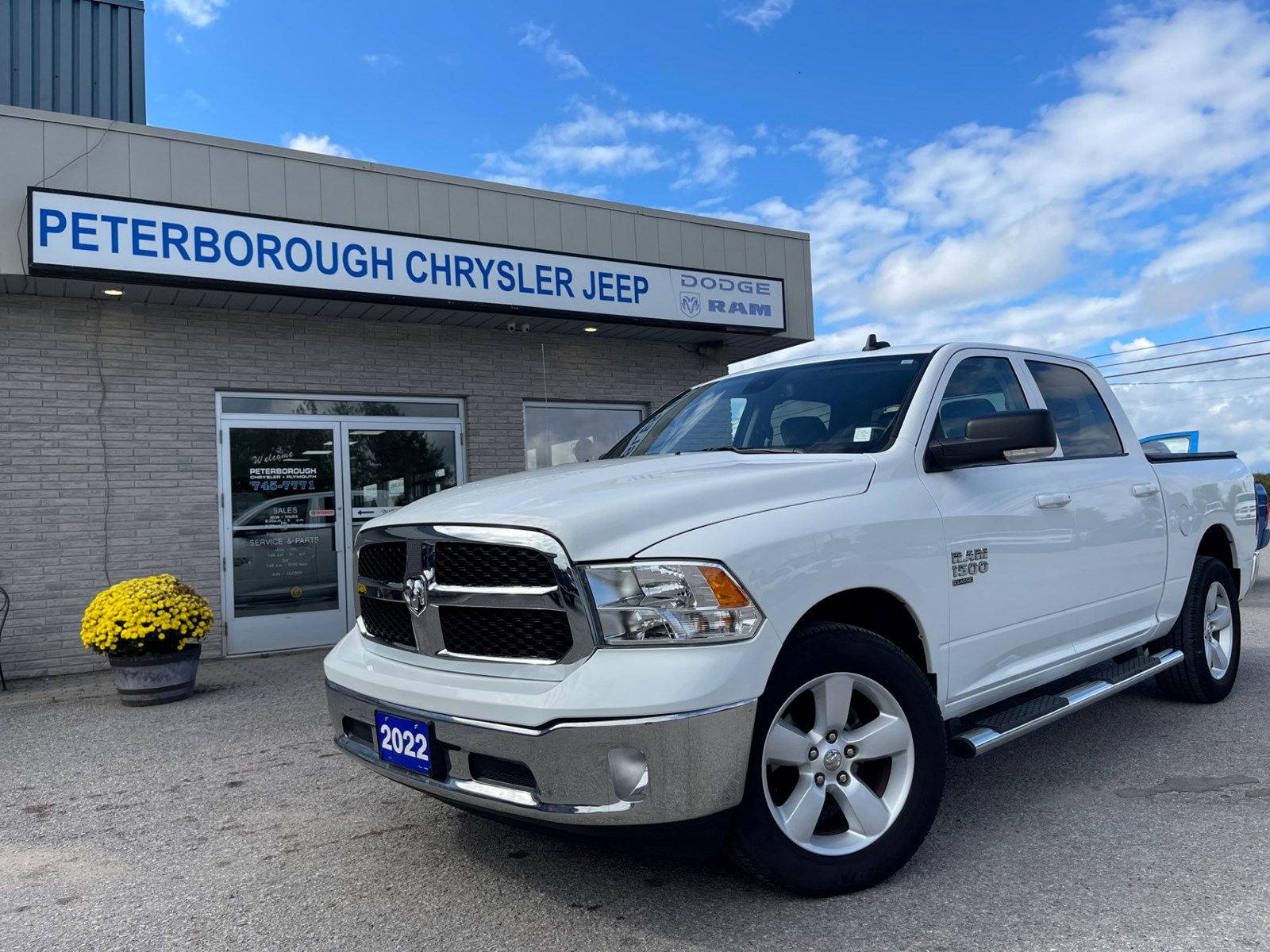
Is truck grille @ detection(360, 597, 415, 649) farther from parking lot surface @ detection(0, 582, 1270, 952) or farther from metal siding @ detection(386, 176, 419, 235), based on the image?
metal siding @ detection(386, 176, 419, 235)

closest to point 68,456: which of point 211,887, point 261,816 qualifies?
point 261,816

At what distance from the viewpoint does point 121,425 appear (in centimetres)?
841

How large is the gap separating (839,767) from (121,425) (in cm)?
756

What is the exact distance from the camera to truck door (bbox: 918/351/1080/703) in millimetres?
3484

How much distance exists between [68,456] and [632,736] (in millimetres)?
7433

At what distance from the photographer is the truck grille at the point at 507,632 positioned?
280 cm

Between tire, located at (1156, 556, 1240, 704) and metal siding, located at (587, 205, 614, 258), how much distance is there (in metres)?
6.61

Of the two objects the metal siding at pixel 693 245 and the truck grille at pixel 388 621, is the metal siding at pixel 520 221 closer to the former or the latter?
the metal siding at pixel 693 245

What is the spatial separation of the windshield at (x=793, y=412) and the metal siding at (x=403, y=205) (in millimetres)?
5247

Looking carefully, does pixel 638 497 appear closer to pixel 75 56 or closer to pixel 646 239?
pixel 646 239

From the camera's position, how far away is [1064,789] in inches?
159

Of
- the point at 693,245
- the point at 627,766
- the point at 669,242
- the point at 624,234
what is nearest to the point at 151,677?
the point at 627,766

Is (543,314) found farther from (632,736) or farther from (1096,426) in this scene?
(632,736)

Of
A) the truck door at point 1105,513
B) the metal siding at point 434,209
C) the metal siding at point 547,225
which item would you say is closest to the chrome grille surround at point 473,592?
the truck door at point 1105,513
